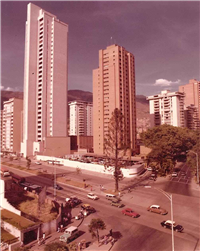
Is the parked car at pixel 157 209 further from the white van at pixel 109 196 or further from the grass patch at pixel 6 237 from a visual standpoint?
the grass patch at pixel 6 237

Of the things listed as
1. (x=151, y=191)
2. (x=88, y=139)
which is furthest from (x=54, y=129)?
(x=151, y=191)

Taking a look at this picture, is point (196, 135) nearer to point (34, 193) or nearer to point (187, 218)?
point (187, 218)

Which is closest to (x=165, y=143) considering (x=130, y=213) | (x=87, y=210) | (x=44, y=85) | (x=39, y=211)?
(x=130, y=213)

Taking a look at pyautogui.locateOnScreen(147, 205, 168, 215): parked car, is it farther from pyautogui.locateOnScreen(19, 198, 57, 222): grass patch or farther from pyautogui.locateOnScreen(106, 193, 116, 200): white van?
pyautogui.locateOnScreen(19, 198, 57, 222): grass patch

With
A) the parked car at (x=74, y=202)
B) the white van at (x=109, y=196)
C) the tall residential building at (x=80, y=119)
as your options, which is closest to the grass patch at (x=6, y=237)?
the parked car at (x=74, y=202)

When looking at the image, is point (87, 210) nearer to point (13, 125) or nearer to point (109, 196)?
point (109, 196)

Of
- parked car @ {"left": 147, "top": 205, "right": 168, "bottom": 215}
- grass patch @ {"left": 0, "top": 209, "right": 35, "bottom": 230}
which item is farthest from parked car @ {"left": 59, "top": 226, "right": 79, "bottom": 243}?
parked car @ {"left": 147, "top": 205, "right": 168, "bottom": 215}
